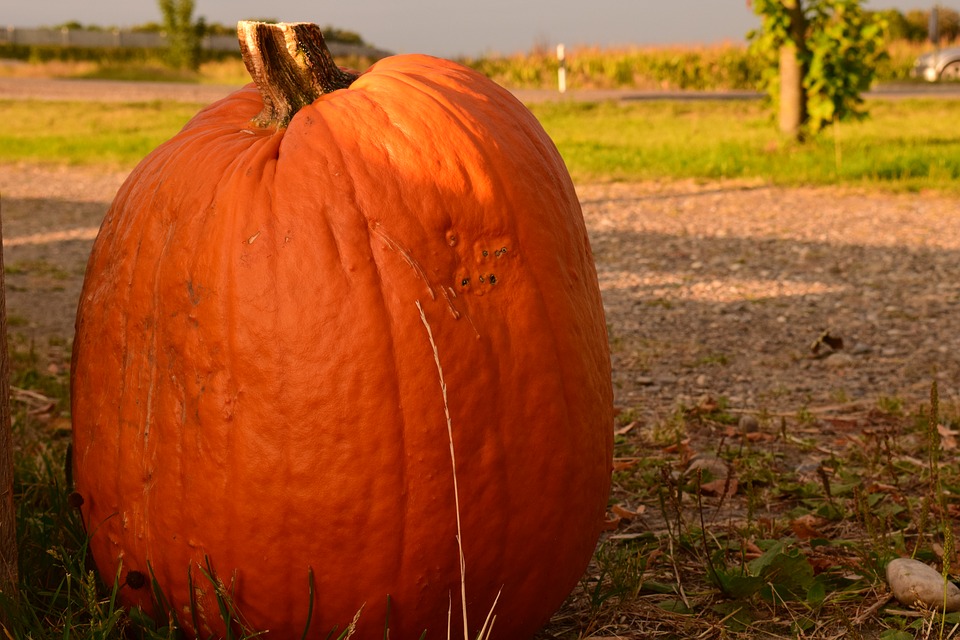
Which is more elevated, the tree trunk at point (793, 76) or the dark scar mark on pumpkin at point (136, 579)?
the tree trunk at point (793, 76)

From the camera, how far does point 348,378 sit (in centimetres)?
178

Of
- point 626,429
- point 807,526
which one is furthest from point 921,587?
point 626,429

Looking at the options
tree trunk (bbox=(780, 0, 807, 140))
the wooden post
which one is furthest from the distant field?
tree trunk (bbox=(780, 0, 807, 140))

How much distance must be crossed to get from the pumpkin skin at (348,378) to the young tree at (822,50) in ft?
33.6

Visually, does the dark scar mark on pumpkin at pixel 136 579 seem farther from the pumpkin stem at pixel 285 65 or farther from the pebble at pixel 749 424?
the pebble at pixel 749 424

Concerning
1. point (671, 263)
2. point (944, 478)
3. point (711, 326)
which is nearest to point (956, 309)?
point (711, 326)

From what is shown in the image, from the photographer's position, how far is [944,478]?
304 cm

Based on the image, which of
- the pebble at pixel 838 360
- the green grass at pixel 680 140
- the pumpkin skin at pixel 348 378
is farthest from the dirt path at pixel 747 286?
the pumpkin skin at pixel 348 378

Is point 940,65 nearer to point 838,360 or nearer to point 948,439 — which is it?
point 838,360

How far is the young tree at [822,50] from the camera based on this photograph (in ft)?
36.4

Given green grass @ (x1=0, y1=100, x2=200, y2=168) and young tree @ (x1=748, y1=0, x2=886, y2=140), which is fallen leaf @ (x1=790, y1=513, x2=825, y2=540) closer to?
young tree @ (x1=748, y1=0, x2=886, y2=140)

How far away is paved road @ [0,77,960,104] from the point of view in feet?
67.4

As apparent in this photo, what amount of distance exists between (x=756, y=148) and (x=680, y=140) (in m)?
1.58

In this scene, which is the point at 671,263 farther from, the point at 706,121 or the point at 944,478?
the point at 706,121
